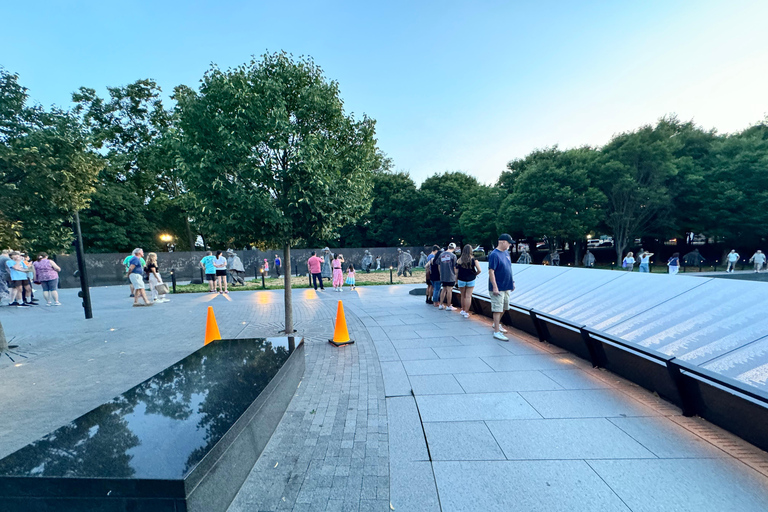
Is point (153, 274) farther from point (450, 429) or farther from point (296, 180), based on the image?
point (450, 429)

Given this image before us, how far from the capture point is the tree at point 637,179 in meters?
25.3

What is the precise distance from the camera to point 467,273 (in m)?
7.90

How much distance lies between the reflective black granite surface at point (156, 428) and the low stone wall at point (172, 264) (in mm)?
17699

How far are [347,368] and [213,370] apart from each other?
1.92m

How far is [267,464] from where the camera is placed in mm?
2666

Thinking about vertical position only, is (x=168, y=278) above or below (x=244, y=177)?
below

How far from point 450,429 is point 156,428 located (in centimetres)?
268

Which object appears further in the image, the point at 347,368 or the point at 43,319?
the point at 43,319

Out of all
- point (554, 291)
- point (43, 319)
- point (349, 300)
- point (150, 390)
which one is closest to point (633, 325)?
point (554, 291)

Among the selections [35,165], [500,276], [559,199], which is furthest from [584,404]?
A: [559,199]

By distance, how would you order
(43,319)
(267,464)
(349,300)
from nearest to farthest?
(267,464) < (43,319) < (349,300)

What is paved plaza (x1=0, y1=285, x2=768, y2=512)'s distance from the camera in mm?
2281

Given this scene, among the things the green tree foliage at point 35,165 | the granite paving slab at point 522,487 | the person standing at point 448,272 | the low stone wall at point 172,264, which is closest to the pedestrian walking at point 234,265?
the low stone wall at point 172,264

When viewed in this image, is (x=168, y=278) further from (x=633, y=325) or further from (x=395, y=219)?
(x=633, y=325)
